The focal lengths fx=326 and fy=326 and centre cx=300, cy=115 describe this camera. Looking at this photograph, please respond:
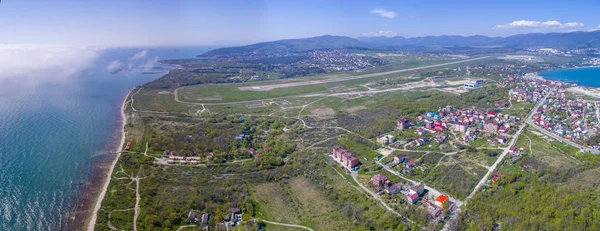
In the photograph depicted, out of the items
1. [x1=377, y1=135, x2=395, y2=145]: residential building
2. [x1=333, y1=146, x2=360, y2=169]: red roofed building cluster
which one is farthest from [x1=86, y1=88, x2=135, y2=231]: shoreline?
[x1=377, y1=135, x2=395, y2=145]: residential building

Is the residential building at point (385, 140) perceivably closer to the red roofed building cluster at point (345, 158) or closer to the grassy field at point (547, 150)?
A: the red roofed building cluster at point (345, 158)

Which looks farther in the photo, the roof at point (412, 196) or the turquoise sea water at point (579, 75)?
the turquoise sea water at point (579, 75)

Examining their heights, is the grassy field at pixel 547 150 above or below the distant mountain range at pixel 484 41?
below

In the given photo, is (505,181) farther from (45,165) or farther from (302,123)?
(45,165)

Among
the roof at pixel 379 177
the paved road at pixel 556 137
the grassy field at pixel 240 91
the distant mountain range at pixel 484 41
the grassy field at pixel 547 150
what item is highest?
the distant mountain range at pixel 484 41

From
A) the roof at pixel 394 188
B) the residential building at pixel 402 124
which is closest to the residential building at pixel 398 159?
the roof at pixel 394 188

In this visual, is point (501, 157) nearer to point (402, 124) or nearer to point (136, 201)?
point (402, 124)
